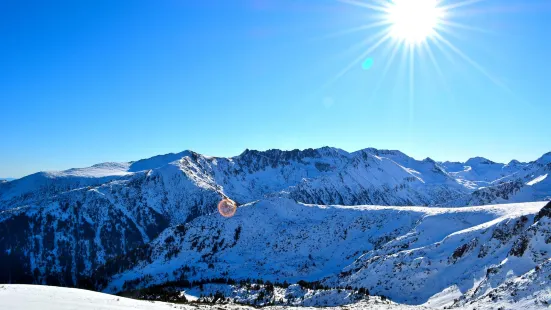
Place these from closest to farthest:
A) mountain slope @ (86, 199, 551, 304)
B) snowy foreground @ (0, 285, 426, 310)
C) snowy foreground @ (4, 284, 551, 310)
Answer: snowy foreground @ (0, 285, 426, 310) < snowy foreground @ (4, 284, 551, 310) < mountain slope @ (86, 199, 551, 304)

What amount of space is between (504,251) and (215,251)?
265ft

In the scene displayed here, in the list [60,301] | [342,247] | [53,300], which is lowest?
[342,247]

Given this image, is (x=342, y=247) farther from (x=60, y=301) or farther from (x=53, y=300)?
(x=53, y=300)

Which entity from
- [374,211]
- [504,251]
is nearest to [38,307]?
[504,251]

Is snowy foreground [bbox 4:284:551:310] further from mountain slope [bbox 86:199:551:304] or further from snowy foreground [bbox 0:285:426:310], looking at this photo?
mountain slope [bbox 86:199:551:304]

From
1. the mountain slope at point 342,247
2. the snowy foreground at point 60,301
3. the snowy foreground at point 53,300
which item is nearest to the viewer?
the snowy foreground at point 53,300

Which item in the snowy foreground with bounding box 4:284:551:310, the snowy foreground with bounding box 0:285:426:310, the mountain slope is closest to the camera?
the snowy foreground with bounding box 0:285:426:310

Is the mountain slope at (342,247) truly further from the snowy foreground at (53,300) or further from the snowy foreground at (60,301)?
the snowy foreground at (53,300)

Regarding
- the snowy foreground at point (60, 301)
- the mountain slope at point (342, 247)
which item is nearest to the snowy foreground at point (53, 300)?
the snowy foreground at point (60, 301)

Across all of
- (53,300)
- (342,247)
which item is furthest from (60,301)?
(342,247)

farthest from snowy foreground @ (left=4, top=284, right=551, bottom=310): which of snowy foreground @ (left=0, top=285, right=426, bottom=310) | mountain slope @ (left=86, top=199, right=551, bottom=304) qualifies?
mountain slope @ (left=86, top=199, right=551, bottom=304)

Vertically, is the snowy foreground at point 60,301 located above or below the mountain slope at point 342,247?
above

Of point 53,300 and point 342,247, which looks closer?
point 53,300

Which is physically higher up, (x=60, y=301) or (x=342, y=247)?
(x=60, y=301)
